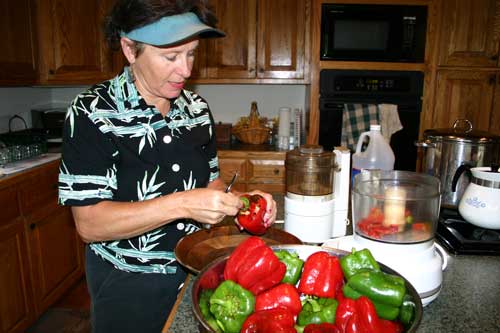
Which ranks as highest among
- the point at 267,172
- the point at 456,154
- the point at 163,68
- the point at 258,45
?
the point at 258,45

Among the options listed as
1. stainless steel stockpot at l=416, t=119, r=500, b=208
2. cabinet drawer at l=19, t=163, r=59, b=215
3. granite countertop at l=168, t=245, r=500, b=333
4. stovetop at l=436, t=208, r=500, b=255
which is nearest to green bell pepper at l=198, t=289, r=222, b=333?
granite countertop at l=168, t=245, r=500, b=333

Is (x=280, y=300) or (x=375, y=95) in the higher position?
(x=375, y=95)

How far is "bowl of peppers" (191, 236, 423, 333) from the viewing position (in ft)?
2.27

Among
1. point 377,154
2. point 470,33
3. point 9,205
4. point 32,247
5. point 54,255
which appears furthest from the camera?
point 470,33

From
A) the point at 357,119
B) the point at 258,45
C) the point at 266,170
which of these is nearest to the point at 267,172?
the point at 266,170

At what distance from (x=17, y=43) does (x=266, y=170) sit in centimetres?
181

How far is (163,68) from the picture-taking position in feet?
3.68

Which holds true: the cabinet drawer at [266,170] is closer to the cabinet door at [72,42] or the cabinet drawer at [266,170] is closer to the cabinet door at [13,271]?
the cabinet door at [72,42]

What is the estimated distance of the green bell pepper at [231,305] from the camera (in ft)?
2.31

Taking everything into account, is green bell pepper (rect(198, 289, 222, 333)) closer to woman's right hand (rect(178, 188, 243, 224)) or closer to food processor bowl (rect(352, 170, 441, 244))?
woman's right hand (rect(178, 188, 243, 224))

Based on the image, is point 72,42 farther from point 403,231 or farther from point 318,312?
point 318,312

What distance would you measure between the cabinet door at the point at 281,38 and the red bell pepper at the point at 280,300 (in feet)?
8.05

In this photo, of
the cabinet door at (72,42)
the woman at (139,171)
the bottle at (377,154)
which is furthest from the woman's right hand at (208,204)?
the cabinet door at (72,42)

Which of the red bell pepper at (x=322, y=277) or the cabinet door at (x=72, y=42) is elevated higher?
the cabinet door at (x=72, y=42)
